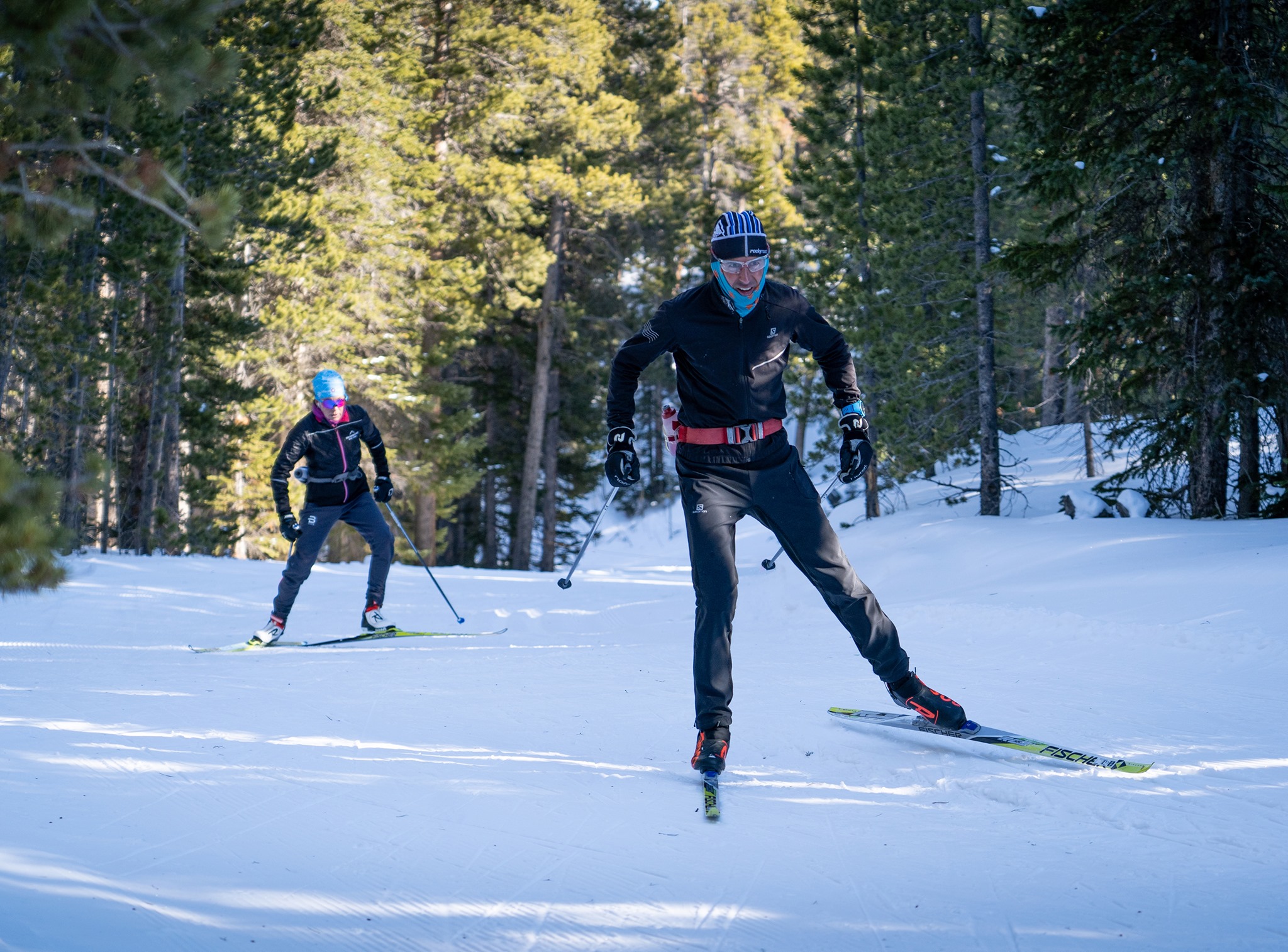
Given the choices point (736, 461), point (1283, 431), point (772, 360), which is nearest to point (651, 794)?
point (736, 461)

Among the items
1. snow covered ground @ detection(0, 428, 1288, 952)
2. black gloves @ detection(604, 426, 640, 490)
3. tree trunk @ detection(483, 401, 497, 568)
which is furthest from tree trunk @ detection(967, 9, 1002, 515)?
tree trunk @ detection(483, 401, 497, 568)

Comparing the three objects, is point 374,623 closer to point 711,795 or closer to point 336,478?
point 336,478

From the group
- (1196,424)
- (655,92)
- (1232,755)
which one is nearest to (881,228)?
(1196,424)

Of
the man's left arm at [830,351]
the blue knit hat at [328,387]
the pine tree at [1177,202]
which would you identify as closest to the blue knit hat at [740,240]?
the man's left arm at [830,351]

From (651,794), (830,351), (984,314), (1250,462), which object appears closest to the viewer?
(651,794)

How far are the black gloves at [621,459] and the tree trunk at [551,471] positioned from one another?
74.2 ft

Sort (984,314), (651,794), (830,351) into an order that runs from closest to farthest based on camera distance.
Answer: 1. (651,794)
2. (830,351)
3. (984,314)

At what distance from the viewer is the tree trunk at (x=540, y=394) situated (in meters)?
24.1

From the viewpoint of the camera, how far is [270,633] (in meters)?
8.43

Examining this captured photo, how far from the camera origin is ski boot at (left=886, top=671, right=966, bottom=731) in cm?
431

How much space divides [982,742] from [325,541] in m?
6.25

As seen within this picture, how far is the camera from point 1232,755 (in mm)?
4219

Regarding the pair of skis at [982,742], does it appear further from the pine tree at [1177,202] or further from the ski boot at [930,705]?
the pine tree at [1177,202]

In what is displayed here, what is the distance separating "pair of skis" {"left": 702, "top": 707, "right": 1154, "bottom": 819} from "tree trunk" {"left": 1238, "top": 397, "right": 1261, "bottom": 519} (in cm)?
Answer: 768
